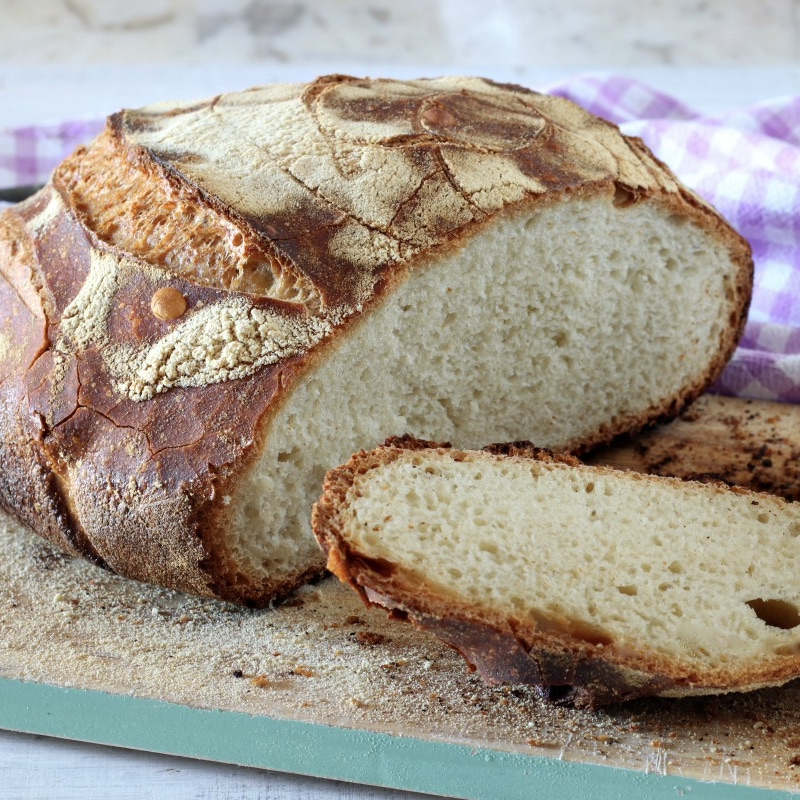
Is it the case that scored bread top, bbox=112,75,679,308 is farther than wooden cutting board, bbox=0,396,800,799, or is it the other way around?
scored bread top, bbox=112,75,679,308

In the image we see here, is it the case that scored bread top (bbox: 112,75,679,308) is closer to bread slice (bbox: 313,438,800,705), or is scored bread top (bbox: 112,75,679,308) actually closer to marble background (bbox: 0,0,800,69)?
bread slice (bbox: 313,438,800,705)

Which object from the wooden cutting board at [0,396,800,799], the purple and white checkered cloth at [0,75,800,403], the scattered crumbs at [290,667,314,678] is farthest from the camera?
the purple and white checkered cloth at [0,75,800,403]

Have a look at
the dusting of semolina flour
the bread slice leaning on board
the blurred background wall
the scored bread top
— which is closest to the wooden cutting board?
the dusting of semolina flour

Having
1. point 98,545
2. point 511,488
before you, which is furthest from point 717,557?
point 98,545

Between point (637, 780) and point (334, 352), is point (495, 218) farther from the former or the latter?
point (637, 780)

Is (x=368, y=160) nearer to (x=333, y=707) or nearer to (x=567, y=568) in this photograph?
(x=567, y=568)

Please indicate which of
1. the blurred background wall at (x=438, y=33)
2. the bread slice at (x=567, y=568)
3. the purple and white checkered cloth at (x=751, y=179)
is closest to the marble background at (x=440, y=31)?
the blurred background wall at (x=438, y=33)
